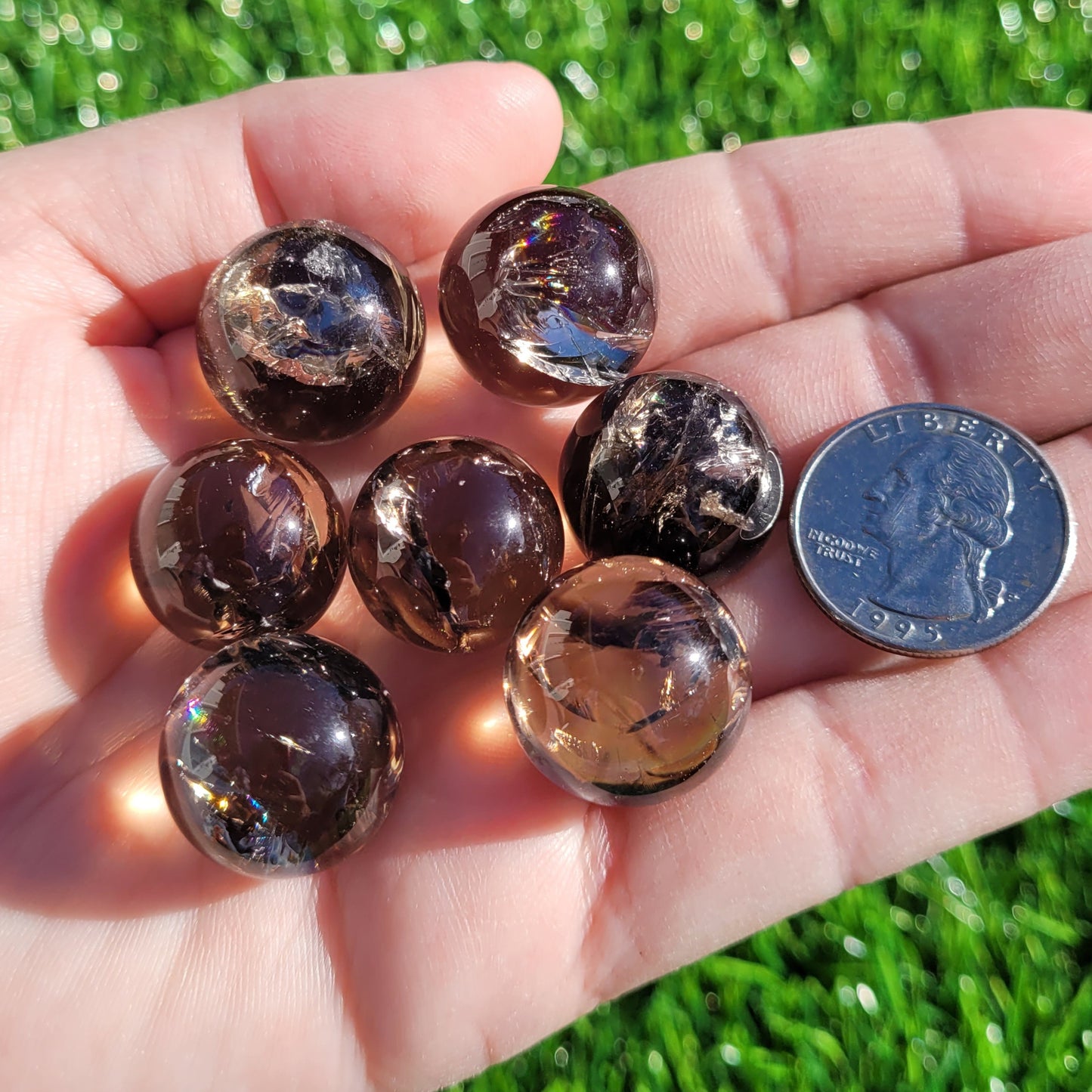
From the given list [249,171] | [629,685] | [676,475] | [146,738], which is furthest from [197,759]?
[249,171]

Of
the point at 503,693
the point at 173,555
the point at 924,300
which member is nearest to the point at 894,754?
the point at 503,693

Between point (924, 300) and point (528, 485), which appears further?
point (924, 300)

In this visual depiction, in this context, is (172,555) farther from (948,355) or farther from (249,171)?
(948,355)

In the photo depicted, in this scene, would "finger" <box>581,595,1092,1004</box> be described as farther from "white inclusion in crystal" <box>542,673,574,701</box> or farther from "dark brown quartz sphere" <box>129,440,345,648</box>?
"dark brown quartz sphere" <box>129,440,345,648</box>

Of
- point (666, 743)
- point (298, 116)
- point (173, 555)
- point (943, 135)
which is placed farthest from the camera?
point (943, 135)

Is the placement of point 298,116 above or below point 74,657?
above

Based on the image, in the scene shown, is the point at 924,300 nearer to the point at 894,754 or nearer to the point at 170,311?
the point at 894,754
